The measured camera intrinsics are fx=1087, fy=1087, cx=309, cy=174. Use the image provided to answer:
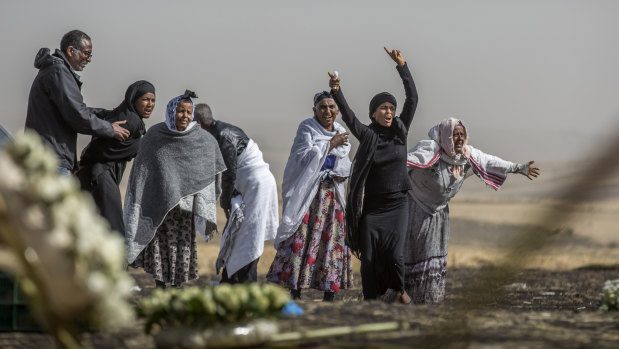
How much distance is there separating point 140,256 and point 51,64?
2.46 meters

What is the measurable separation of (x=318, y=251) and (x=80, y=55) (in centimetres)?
342

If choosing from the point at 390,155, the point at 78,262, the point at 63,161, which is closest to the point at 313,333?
the point at 78,262

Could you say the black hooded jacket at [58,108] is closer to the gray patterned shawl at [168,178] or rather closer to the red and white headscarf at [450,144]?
the gray patterned shawl at [168,178]

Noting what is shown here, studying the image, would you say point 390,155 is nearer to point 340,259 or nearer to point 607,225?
point 340,259

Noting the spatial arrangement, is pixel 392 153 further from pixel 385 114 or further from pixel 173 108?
pixel 173 108

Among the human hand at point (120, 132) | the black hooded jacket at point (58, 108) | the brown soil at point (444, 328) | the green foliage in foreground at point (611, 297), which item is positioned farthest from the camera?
the human hand at point (120, 132)

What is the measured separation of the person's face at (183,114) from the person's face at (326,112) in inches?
57.4

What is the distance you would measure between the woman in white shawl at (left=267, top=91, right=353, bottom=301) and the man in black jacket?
2.70 meters

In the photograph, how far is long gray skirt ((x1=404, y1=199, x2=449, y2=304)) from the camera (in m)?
11.2

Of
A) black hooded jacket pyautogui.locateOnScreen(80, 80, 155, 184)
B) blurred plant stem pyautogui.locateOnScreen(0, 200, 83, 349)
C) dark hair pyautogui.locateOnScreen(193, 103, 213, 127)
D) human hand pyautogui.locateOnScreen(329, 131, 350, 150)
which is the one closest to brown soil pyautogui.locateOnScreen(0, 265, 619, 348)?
blurred plant stem pyautogui.locateOnScreen(0, 200, 83, 349)

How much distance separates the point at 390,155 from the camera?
1089 centimetres

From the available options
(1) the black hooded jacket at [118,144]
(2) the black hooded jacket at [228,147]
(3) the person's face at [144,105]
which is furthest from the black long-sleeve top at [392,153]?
→ (1) the black hooded jacket at [118,144]

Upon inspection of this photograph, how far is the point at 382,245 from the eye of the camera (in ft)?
35.3

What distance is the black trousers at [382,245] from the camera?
10.7 metres
